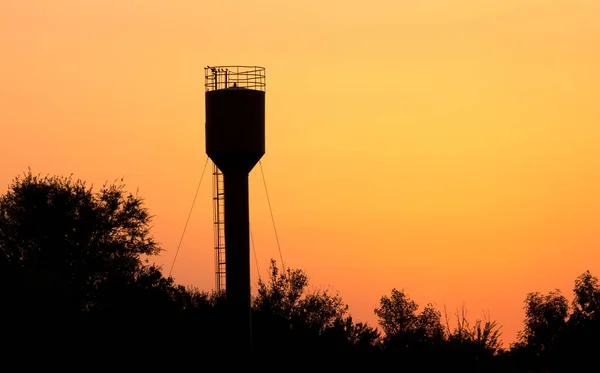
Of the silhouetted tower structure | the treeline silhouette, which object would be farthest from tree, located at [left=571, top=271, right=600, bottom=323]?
the silhouetted tower structure

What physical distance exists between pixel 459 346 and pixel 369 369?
17.2ft

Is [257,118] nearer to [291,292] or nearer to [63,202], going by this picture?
[63,202]

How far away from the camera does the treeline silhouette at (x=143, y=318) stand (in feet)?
223

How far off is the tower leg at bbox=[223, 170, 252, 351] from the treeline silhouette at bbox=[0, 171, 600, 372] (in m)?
3.37

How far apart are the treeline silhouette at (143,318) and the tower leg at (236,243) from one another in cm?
337

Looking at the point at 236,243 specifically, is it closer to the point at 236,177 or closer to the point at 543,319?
the point at 236,177

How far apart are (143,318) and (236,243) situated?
9434 millimetres

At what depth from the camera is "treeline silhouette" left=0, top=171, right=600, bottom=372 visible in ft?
223

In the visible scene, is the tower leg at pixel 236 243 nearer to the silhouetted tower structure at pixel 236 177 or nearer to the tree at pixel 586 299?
the silhouetted tower structure at pixel 236 177

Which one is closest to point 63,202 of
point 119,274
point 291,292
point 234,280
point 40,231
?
point 40,231

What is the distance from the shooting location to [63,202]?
9456 cm

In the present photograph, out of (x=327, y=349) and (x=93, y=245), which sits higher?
(x=93, y=245)

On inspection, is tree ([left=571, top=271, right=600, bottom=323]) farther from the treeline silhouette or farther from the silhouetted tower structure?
the silhouetted tower structure

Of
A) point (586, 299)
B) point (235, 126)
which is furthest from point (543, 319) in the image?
point (235, 126)
